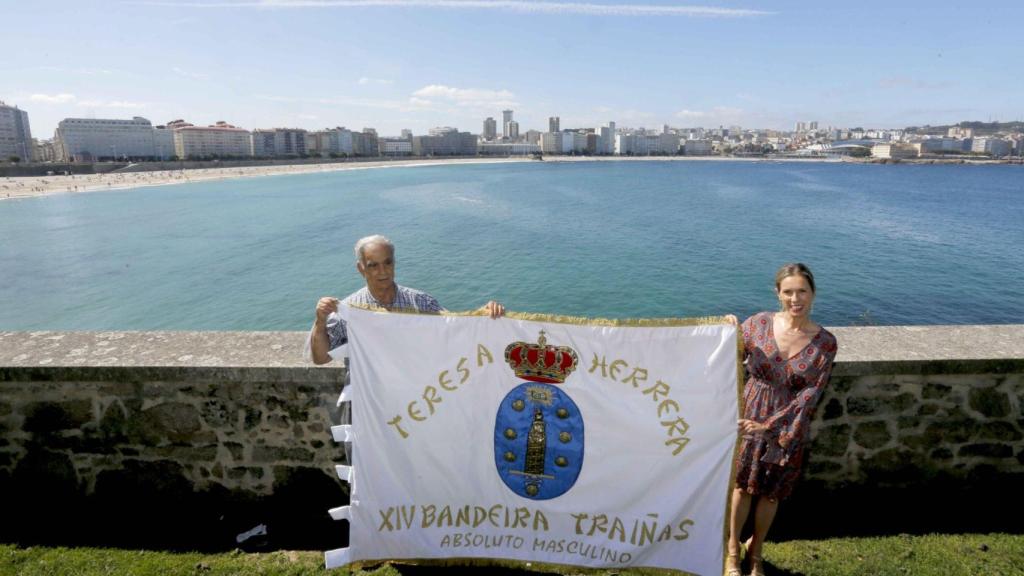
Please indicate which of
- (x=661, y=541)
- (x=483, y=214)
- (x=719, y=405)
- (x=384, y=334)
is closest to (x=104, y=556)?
(x=384, y=334)

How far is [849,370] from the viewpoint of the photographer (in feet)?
12.3

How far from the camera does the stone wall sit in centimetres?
376

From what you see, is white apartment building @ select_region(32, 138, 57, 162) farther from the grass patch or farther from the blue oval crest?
the blue oval crest

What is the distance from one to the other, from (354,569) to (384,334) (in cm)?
142

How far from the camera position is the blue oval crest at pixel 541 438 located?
11.1 feet

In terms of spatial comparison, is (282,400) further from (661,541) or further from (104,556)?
(661,541)

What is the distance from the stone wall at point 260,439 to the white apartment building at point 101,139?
621ft

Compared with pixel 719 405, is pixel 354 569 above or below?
below

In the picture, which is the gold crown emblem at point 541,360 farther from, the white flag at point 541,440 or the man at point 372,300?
the man at point 372,300

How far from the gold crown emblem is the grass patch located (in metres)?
1.17

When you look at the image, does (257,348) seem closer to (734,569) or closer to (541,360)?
(541,360)

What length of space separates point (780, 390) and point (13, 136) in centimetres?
22458

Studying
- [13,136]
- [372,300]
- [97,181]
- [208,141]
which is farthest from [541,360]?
A: [13,136]

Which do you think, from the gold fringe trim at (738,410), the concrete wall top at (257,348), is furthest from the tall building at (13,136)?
the gold fringe trim at (738,410)
